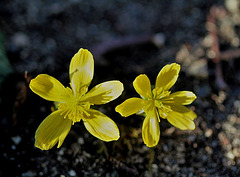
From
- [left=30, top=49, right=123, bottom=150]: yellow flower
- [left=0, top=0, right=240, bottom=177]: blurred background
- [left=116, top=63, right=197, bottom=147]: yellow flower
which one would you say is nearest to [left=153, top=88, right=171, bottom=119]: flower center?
[left=116, top=63, right=197, bottom=147]: yellow flower

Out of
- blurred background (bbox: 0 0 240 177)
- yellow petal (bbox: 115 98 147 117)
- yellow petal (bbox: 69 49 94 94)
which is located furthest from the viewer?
blurred background (bbox: 0 0 240 177)

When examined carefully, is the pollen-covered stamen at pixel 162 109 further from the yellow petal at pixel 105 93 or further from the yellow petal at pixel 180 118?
the yellow petal at pixel 105 93

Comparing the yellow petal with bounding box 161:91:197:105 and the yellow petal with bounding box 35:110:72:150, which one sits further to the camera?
the yellow petal with bounding box 161:91:197:105

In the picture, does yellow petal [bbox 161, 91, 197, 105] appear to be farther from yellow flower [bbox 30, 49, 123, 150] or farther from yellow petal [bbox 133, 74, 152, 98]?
yellow flower [bbox 30, 49, 123, 150]

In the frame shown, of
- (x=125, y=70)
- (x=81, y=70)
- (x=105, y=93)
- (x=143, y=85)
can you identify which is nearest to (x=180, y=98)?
(x=143, y=85)

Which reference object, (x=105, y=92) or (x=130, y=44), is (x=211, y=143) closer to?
(x=105, y=92)

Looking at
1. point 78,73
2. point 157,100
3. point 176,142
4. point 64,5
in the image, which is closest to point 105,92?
point 78,73
